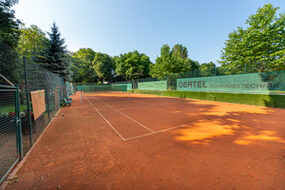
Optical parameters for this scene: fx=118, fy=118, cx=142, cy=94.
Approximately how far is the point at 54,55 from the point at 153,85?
18.9 meters

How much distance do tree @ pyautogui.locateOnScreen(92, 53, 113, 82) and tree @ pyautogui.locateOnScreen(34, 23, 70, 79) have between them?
3627cm

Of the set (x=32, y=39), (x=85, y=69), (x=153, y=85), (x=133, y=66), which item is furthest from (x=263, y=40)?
(x=85, y=69)

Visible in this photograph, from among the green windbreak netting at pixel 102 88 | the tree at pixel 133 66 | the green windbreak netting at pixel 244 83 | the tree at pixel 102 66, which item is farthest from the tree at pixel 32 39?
the green windbreak netting at pixel 244 83

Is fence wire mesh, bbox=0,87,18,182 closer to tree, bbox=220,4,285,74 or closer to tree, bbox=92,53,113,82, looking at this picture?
tree, bbox=220,4,285,74

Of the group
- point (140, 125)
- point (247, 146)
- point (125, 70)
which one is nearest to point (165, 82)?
point (140, 125)

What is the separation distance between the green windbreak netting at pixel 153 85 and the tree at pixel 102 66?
25974 mm

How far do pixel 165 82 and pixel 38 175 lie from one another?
75.7ft

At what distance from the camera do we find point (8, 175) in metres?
2.66

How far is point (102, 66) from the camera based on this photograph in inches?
2039

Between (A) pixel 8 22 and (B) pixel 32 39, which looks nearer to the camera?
(A) pixel 8 22

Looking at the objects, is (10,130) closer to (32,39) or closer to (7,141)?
(7,141)

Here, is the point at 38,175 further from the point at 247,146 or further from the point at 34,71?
the point at 247,146

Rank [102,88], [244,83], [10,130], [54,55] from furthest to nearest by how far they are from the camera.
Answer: [102,88] → [54,55] → [244,83] → [10,130]

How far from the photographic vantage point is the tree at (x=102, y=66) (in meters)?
51.8
